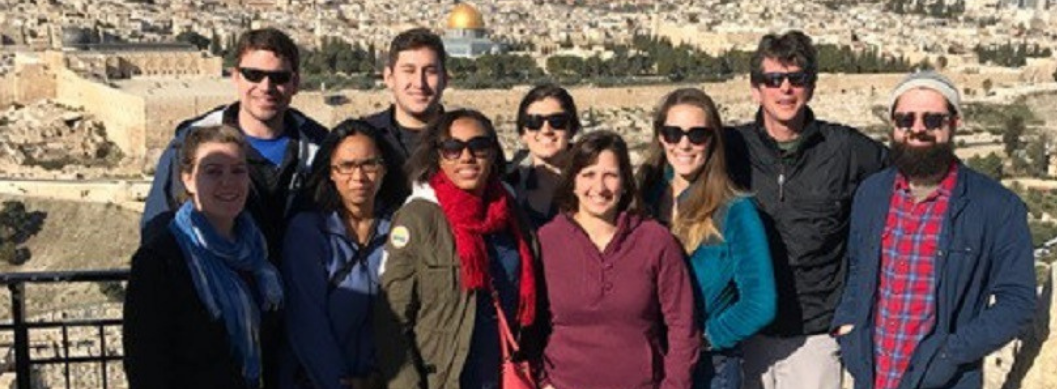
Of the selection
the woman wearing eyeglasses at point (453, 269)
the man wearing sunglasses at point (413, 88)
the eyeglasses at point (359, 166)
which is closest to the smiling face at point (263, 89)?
the man wearing sunglasses at point (413, 88)

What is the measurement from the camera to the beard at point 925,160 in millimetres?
3492

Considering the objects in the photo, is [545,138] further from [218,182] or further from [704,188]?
[218,182]

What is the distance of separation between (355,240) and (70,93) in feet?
86.9

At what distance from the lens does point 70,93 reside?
28297mm

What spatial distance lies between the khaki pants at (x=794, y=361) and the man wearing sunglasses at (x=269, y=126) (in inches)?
59.1

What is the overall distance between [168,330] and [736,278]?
159 cm

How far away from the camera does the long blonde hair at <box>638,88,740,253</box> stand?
3.75 metres

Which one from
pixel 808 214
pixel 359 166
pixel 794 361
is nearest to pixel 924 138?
pixel 808 214

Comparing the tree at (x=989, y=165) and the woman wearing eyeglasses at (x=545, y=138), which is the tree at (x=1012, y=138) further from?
the woman wearing eyeglasses at (x=545, y=138)

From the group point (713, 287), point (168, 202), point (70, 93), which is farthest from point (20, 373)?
point (70, 93)

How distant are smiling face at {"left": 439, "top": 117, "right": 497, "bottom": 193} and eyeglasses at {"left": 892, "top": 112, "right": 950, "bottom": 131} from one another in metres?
1.13

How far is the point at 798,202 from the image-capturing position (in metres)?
3.91

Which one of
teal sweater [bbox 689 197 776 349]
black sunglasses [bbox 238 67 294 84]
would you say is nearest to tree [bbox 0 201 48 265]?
black sunglasses [bbox 238 67 294 84]

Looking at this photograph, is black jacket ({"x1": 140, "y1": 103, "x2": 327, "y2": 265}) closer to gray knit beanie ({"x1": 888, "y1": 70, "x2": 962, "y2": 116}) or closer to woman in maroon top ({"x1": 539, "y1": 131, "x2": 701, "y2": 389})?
woman in maroon top ({"x1": 539, "y1": 131, "x2": 701, "y2": 389})
